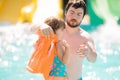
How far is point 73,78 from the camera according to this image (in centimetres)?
335

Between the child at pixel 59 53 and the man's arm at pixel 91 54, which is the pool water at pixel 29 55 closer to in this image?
the man's arm at pixel 91 54

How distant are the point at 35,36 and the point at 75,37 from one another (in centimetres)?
590

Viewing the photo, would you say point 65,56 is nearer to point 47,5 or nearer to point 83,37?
point 83,37

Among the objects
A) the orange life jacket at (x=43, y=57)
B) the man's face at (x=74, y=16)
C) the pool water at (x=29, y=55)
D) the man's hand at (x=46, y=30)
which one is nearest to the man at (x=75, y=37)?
the man's face at (x=74, y=16)

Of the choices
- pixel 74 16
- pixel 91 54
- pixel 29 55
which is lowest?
pixel 29 55

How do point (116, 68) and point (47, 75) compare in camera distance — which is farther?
point (116, 68)

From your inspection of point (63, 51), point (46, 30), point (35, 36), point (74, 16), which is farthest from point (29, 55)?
point (46, 30)

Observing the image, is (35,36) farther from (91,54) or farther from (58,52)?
(58,52)

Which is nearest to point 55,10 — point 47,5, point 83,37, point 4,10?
point 47,5

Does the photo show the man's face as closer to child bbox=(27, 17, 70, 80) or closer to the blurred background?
child bbox=(27, 17, 70, 80)

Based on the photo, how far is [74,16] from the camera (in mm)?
3211

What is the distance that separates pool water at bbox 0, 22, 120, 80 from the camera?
5.85 m

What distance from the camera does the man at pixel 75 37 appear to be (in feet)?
10.5

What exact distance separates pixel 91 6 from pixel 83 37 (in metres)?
8.01
